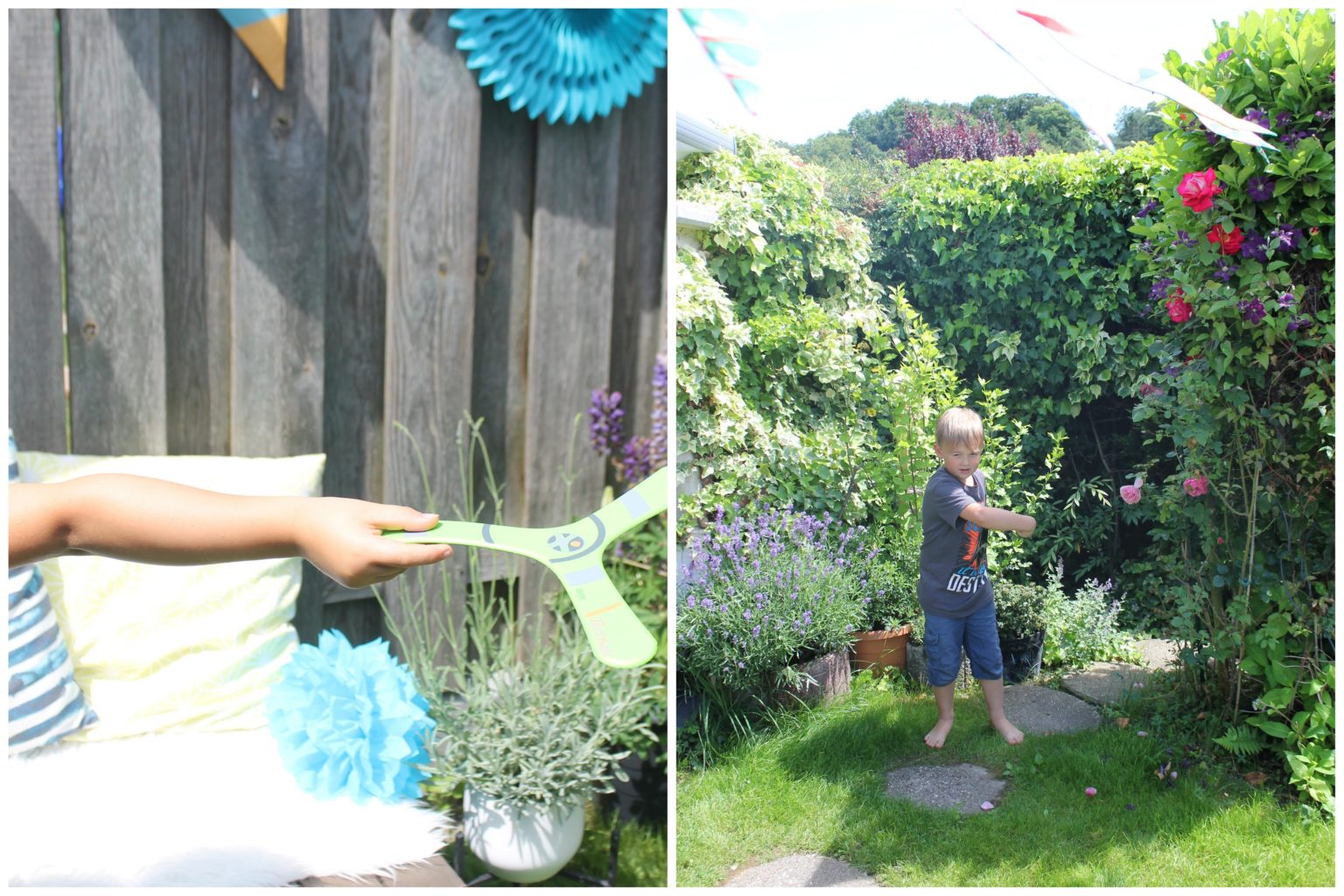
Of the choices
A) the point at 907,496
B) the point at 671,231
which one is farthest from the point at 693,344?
the point at 907,496

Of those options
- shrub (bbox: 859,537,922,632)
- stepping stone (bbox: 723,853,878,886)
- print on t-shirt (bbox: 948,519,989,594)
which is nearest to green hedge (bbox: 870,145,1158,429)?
print on t-shirt (bbox: 948,519,989,594)

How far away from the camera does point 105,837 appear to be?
173 cm

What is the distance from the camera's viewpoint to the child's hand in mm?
1243

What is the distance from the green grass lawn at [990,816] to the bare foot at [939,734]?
2 cm

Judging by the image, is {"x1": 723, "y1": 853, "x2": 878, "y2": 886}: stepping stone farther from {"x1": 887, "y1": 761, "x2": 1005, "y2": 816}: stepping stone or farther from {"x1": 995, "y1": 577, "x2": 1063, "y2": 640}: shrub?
{"x1": 995, "y1": 577, "x2": 1063, "y2": 640}: shrub

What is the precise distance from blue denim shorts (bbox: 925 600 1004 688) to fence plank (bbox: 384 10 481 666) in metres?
1.32

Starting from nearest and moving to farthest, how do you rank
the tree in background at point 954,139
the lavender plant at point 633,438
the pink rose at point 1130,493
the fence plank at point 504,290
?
the tree in background at point 954,139
the pink rose at point 1130,493
the fence plank at point 504,290
the lavender plant at point 633,438

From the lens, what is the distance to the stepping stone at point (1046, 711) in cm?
187

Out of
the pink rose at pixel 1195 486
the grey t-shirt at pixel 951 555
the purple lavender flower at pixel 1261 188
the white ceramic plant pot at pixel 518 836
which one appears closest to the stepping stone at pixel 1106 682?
the grey t-shirt at pixel 951 555

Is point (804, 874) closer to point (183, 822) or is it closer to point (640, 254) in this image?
point (183, 822)

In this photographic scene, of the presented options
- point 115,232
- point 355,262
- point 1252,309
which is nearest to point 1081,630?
point 1252,309

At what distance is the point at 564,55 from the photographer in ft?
8.13

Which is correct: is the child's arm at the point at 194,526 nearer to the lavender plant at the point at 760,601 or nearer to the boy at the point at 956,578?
the lavender plant at the point at 760,601

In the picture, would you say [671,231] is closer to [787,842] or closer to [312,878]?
[787,842]
